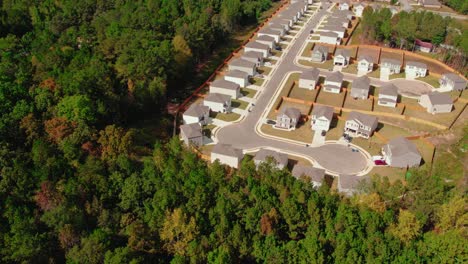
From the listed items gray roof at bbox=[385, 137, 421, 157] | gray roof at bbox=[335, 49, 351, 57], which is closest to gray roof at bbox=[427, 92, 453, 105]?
gray roof at bbox=[385, 137, 421, 157]

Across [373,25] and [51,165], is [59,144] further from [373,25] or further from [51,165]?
[373,25]

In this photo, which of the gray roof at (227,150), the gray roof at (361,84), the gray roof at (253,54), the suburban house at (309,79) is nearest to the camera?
the gray roof at (227,150)

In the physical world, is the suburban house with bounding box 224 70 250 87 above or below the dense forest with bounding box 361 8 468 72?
below

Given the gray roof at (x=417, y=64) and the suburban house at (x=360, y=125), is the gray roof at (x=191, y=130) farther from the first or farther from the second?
the gray roof at (x=417, y=64)

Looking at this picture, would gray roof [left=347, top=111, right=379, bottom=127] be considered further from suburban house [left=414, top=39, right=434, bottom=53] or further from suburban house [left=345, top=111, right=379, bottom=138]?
suburban house [left=414, top=39, right=434, bottom=53]

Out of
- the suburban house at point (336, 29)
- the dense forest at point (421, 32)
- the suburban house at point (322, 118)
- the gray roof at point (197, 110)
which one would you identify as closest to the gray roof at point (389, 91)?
the suburban house at point (322, 118)

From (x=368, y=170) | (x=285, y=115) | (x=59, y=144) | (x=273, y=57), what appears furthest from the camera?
(x=273, y=57)

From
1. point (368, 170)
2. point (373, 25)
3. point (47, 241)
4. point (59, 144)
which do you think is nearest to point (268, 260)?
point (47, 241)
